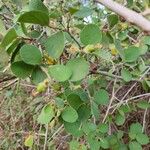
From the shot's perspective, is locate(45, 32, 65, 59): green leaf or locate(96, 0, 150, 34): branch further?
locate(45, 32, 65, 59): green leaf

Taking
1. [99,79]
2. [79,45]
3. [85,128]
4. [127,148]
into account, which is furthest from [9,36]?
[127,148]

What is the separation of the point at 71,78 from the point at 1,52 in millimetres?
115

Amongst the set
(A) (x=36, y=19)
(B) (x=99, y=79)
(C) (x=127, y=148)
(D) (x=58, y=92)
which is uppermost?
(A) (x=36, y=19)

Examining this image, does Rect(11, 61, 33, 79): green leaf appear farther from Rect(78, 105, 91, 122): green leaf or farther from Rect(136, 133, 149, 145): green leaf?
Rect(136, 133, 149, 145): green leaf

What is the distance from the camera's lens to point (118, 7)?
490 millimetres

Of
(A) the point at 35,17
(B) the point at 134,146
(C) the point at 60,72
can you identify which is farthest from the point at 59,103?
(B) the point at 134,146

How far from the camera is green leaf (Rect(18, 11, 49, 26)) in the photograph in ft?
1.70

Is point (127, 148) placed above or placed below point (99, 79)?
below

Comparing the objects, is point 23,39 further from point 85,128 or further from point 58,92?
point 85,128

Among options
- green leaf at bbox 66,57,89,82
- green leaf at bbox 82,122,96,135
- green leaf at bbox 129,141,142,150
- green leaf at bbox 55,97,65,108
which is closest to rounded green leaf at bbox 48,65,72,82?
green leaf at bbox 66,57,89,82

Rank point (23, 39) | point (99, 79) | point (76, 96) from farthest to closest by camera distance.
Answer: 1. point (99, 79)
2. point (76, 96)
3. point (23, 39)

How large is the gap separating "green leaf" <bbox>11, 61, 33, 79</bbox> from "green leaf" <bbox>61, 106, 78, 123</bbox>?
4.7 inches

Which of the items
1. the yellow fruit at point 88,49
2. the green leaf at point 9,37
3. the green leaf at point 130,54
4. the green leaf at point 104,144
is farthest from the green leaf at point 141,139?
the green leaf at point 9,37

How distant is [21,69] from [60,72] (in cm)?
6
